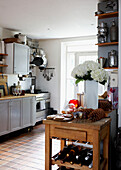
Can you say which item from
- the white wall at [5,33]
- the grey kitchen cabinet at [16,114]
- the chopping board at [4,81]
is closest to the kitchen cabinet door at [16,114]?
the grey kitchen cabinet at [16,114]

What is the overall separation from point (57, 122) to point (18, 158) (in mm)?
1999

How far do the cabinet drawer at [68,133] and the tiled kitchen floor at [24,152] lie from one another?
4.80 ft

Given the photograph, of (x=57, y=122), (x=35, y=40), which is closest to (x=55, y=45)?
(x=35, y=40)

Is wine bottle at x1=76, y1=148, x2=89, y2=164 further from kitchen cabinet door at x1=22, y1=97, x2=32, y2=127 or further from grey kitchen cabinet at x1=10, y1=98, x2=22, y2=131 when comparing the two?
kitchen cabinet door at x1=22, y1=97, x2=32, y2=127

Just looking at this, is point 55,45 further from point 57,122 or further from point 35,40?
point 57,122

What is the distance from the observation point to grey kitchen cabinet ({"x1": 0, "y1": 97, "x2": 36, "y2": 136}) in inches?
178

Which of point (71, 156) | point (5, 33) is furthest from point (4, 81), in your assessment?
point (71, 156)

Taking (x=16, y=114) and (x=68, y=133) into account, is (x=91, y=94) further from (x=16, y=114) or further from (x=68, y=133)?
(x=16, y=114)

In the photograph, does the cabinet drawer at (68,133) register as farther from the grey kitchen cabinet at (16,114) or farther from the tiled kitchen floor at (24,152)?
the grey kitchen cabinet at (16,114)

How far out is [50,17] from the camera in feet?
14.9

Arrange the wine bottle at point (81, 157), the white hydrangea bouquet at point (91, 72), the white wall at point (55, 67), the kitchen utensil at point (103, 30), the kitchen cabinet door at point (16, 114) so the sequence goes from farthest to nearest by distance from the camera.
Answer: the white wall at point (55, 67)
the kitchen cabinet door at point (16, 114)
the kitchen utensil at point (103, 30)
the white hydrangea bouquet at point (91, 72)
the wine bottle at point (81, 157)

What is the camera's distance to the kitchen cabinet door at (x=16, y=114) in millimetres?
4773

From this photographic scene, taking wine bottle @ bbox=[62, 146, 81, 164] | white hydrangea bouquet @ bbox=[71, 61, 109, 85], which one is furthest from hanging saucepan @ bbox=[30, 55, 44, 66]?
wine bottle @ bbox=[62, 146, 81, 164]

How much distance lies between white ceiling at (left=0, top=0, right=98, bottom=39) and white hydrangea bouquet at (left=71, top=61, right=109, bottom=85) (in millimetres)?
1810
